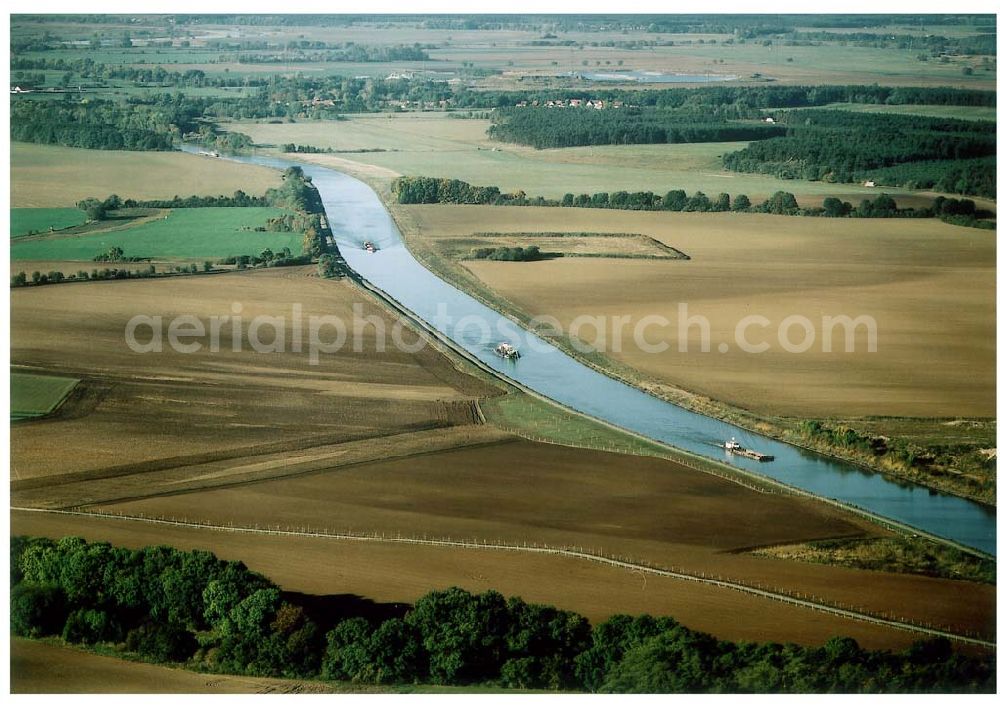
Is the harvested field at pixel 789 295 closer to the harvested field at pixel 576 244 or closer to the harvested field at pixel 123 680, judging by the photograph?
the harvested field at pixel 576 244

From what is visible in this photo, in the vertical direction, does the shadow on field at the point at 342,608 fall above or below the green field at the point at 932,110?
below

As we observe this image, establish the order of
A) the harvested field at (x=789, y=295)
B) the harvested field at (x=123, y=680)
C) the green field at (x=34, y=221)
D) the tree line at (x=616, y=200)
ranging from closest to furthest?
the harvested field at (x=123, y=680) → the harvested field at (x=789, y=295) → the green field at (x=34, y=221) → the tree line at (x=616, y=200)

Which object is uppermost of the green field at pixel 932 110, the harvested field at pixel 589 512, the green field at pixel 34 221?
the green field at pixel 932 110

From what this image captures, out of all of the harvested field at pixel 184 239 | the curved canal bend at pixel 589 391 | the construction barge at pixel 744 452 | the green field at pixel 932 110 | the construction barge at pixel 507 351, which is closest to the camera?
the curved canal bend at pixel 589 391

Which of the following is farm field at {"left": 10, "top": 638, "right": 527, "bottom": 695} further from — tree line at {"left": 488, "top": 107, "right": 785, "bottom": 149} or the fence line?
tree line at {"left": 488, "top": 107, "right": 785, "bottom": 149}

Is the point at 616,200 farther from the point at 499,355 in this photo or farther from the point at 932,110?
the point at 932,110

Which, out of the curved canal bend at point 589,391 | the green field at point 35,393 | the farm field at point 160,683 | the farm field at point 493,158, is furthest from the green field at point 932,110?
the green field at point 35,393
